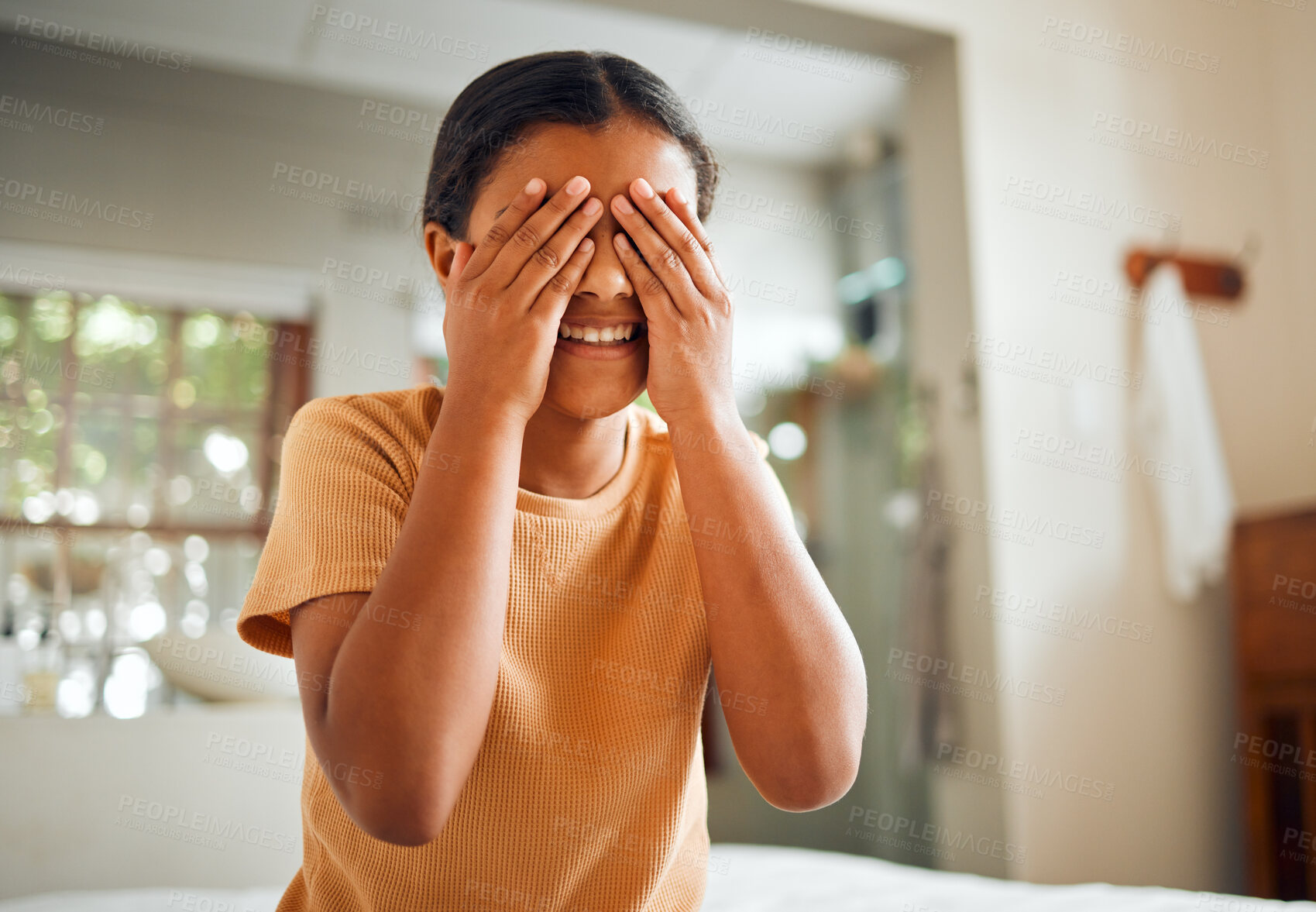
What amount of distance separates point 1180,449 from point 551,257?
240 cm

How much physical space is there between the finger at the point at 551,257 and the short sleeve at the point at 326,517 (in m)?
0.19

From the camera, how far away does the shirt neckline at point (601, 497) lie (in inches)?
35.4

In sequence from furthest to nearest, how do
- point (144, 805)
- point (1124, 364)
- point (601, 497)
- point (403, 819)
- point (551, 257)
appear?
point (1124, 364)
point (144, 805)
point (601, 497)
point (551, 257)
point (403, 819)

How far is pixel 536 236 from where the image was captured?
0.80m

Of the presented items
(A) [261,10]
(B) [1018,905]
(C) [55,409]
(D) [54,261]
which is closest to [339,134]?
(A) [261,10]

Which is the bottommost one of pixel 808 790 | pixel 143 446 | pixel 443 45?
pixel 808 790

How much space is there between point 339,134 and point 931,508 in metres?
2.68

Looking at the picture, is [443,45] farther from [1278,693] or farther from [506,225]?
[1278,693]

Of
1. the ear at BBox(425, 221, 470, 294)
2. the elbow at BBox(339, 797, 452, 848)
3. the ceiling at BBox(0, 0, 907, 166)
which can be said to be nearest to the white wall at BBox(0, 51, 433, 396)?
the ceiling at BBox(0, 0, 907, 166)

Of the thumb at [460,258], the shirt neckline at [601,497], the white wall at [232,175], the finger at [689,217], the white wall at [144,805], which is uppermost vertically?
the white wall at [232,175]

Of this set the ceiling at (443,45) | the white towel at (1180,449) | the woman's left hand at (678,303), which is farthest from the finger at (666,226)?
the white towel at (1180,449)

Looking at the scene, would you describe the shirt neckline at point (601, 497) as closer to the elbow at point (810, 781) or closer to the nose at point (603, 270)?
the nose at point (603, 270)

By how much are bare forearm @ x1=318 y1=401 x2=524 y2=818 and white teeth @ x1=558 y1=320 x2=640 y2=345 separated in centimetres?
13

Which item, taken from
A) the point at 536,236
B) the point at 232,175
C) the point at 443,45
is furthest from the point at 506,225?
the point at 232,175
